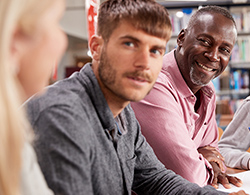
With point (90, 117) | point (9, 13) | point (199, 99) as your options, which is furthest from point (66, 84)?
point (199, 99)

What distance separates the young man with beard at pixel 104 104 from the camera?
0.79 metres

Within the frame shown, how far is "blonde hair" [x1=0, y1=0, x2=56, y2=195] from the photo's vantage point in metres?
0.48

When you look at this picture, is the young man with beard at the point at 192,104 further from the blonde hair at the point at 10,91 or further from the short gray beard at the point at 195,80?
the blonde hair at the point at 10,91

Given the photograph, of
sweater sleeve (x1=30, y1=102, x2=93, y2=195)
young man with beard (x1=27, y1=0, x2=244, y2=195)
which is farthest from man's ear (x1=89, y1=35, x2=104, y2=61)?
sweater sleeve (x1=30, y1=102, x2=93, y2=195)

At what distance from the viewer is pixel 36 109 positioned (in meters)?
0.84

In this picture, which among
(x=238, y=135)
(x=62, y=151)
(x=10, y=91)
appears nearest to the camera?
(x=10, y=91)

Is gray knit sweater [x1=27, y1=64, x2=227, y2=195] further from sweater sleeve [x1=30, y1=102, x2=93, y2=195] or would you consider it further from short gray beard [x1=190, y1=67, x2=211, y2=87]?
short gray beard [x1=190, y1=67, x2=211, y2=87]

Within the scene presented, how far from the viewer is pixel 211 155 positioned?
1.63 metres

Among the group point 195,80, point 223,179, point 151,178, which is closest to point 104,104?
point 151,178

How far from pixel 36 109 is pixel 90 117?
0.17m

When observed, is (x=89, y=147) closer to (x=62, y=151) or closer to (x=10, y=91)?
(x=62, y=151)

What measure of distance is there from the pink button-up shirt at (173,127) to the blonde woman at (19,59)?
0.87 metres

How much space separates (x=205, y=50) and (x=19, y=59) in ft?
4.40

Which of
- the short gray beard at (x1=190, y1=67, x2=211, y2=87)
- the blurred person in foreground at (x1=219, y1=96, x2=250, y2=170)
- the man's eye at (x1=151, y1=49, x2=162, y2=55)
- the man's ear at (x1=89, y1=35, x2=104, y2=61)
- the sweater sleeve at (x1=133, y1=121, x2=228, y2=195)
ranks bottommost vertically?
the blurred person in foreground at (x1=219, y1=96, x2=250, y2=170)
